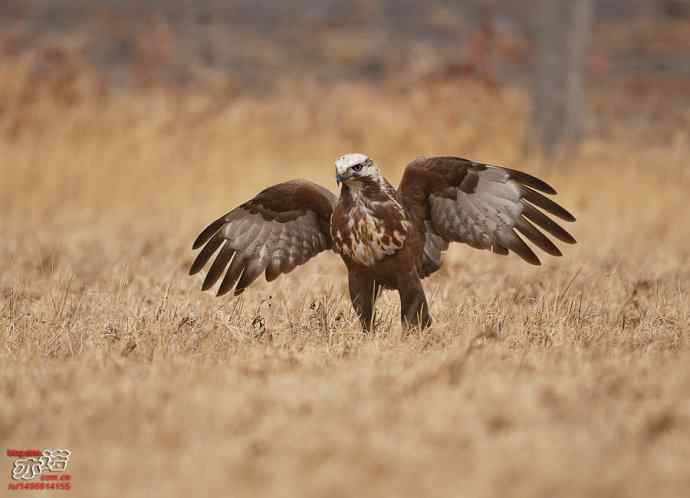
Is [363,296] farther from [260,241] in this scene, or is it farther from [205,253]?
[205,253]

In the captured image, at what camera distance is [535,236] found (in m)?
4.82

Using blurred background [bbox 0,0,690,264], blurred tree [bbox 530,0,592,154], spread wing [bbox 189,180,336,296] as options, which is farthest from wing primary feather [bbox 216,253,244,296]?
blurred tree [bbox 530,0,592,154]

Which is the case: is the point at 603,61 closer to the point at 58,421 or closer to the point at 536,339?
the point at 536,339

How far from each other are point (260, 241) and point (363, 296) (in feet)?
2.35

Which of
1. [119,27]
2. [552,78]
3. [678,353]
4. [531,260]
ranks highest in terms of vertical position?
[119,27]

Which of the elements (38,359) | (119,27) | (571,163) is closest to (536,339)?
(38,359)

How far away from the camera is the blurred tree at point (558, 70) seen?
449 inches

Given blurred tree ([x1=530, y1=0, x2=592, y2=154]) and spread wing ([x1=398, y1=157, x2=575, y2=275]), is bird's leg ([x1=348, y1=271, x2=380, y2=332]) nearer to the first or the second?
spread wing ([x1=398, y1=157, x2=575, y2=275])

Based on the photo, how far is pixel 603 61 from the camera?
20500mm

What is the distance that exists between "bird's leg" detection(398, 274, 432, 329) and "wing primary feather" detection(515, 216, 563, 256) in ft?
1.91

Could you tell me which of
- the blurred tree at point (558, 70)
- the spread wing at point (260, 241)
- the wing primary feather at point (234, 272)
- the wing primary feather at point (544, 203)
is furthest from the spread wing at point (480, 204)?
the blurred tree at point (558, 70)

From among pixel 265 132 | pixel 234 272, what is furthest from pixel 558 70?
pixel 234 272

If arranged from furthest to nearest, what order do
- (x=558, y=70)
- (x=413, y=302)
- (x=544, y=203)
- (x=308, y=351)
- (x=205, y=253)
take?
(x=558, y=70) → (x=205, y=253) → (x=544, y=203) → (x=413, y=302) → (x=308, y=351)

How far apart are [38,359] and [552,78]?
8.56 metres
